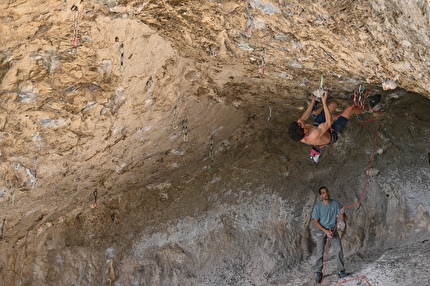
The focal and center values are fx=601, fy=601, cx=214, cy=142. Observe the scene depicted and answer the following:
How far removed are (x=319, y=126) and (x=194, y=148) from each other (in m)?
2.37

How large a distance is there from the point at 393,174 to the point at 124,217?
3713mm

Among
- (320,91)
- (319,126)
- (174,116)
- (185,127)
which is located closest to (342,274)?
(319,126)

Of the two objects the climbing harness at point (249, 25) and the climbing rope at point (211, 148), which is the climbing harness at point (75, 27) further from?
the climbing rope at point (211, 148)

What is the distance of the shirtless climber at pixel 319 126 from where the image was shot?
20.7ft

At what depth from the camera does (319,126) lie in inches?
251

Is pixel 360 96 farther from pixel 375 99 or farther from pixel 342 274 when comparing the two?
pixel 342 274

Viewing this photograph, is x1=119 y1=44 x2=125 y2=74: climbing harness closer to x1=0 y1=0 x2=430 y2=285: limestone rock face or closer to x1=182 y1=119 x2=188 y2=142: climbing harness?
x1=0 y1=0 x2=430 y2=285: limestone rock face

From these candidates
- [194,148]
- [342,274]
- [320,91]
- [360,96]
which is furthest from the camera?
[194,148]

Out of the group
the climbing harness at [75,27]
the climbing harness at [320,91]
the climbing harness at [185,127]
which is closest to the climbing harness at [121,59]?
the climbing harness at [75,27]

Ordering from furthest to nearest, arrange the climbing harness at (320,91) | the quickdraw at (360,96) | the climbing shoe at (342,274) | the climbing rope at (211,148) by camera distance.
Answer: the climbing rope at (211,148) < the climbing shoe at (342,274) < the quickdraw at (360,96) < the climbing harness at (320,91)

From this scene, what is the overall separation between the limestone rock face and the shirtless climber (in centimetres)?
28

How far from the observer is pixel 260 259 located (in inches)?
311

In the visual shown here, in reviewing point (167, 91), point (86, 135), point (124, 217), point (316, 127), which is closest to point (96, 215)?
point (124, 217)

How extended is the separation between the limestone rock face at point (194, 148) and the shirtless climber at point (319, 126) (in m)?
0.28
